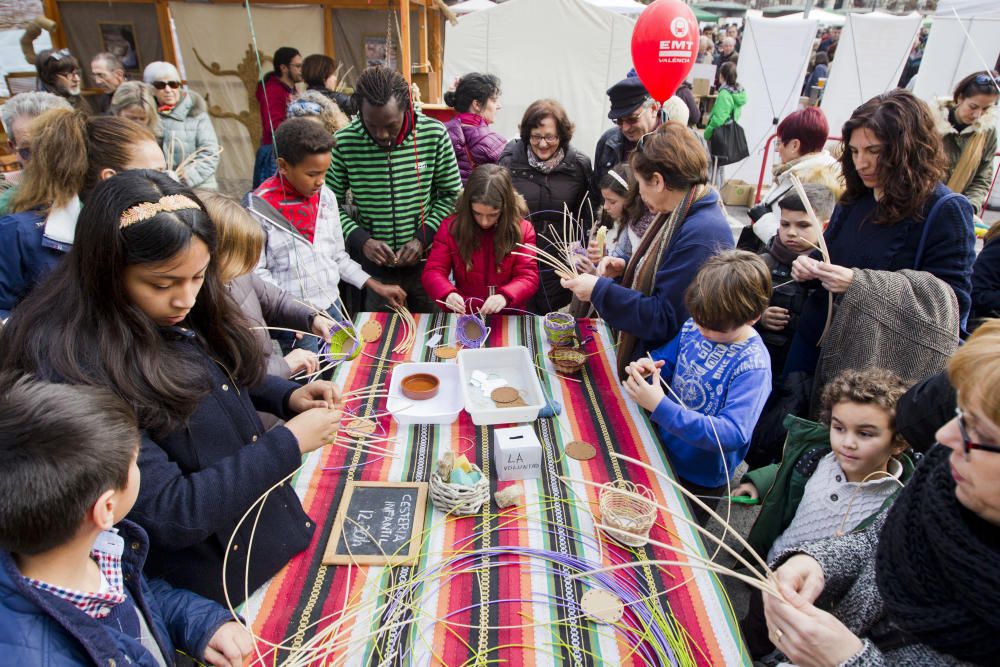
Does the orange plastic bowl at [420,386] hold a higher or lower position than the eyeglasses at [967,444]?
lower

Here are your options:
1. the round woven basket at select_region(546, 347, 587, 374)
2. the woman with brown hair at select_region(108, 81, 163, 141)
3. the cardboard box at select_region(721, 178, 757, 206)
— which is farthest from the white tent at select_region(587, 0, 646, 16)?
the round woven basket at select_region(546, 347, 587, 374)

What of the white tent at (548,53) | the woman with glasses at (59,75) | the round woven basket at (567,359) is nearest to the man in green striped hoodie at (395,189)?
the round woven basket at (567,359)

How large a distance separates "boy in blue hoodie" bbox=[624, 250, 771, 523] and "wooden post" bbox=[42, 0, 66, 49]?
8.53 metres

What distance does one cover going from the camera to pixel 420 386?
216cm

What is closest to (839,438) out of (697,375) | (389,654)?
(697,375)

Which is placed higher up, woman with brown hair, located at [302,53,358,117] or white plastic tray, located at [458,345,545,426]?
woman with brown hair, located at [302,53,358,117]

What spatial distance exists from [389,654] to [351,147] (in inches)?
106

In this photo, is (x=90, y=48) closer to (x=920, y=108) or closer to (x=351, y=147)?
(x=351, y=147)

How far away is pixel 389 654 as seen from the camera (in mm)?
1252

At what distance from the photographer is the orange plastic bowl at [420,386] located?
6.89 ft

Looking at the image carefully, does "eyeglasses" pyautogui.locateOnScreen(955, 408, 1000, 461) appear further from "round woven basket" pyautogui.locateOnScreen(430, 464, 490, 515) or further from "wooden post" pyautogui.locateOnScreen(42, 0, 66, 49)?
"wooden post" pyautogui.locateOnScreen(42, 0, 66, 49)

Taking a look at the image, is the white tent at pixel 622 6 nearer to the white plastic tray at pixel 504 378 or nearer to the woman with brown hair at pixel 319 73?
the woman with brown hair at pixel 319 73

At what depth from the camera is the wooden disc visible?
8.04 ft

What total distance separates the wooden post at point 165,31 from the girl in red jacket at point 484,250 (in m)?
6.45
